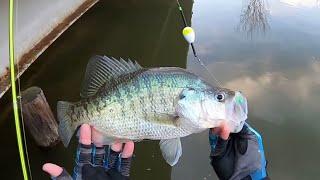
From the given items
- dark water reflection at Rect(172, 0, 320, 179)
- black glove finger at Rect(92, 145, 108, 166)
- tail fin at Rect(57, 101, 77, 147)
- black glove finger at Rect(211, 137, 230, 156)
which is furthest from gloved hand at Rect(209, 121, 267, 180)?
dark water reflection at Rect(172, 0, 320, 179)

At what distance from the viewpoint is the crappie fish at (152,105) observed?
240cm

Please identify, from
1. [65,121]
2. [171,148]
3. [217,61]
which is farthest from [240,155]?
[217,61]

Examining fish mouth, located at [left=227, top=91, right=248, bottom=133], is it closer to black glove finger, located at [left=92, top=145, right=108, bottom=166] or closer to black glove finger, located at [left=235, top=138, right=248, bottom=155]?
black glove finger, located at [left=235, top=138, right=248, bottom=155]

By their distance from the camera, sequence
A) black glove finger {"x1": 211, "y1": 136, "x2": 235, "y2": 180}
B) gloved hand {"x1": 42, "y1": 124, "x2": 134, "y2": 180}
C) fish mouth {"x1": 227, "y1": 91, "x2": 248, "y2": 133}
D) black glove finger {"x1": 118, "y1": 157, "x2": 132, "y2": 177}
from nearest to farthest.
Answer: fish mouth {"x1": 227, "y1": 91, "x2": 248, "y2": 133} < gloved hand {"x1": 42, "y1": 124, "x2": 134, "y2": 180} < black glove finger {"x1": 118, "y1": 157, "x2": 132, "y2": 177} < black glove finger {"x1": 211, "y1": 136, "x2": 235, "y2": 180}

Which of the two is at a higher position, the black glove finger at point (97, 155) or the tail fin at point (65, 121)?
the tail fin at point (65, 121)

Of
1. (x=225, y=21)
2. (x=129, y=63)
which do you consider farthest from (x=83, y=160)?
(x=225, y=21)

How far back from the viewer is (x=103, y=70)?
104 inches

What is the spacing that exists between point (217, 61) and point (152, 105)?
5919mm

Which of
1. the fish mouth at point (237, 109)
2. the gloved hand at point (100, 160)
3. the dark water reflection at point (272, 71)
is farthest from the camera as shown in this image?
the dark water reflection at point (272, 71)

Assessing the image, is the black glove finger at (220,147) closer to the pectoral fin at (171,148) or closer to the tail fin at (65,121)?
the pectoral fin at (171,148)

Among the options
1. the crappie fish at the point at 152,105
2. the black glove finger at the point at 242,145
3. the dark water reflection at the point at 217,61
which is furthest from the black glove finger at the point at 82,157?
the dark water reflection at the point at 217,61

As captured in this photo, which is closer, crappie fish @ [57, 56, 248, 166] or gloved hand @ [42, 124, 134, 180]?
crappie fish @ [57, 56, 248, 166]

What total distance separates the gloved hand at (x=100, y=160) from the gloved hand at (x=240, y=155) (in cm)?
52

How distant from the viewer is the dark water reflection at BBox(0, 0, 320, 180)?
18.6 ft
